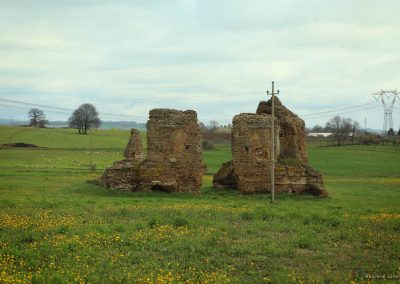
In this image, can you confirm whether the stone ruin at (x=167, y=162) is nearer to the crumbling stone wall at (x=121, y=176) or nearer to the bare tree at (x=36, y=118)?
the crumbling stone wall at (x=121, y=176)

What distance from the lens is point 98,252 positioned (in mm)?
14133

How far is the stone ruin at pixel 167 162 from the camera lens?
35.0 metres

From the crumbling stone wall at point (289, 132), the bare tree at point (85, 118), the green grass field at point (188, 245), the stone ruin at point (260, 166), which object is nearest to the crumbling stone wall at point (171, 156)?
the stone ruin at point (260, 166)

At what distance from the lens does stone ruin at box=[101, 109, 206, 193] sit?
35.0 m

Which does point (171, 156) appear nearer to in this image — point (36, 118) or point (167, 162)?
point (167, 162)

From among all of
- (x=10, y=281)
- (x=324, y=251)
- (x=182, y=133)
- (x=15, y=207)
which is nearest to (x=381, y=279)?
(x=324, y=251)

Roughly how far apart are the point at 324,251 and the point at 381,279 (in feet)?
10.5

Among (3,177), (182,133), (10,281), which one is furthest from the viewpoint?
(3,177)

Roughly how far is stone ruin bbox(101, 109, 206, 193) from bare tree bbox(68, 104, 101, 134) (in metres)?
94.1

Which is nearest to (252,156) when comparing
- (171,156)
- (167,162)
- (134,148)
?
(171,156)

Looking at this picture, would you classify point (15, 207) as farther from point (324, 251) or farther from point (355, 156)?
point (355, 156)

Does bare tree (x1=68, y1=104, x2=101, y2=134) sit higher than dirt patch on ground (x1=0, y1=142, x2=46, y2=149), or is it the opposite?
bare tree (x1=68, y1=104, x2=101, y2=134)

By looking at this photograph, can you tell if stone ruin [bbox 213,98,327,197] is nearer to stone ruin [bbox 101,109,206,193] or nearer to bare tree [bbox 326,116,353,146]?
stone ruin [bbox 101,109,206,193]

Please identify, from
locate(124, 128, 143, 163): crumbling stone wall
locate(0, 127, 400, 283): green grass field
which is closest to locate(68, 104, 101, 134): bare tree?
locate(124, 128, 143, 163): crumbling stone wall
